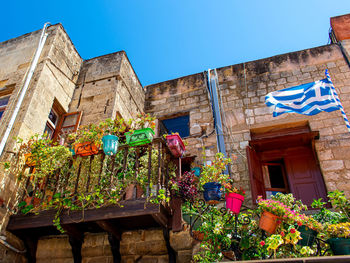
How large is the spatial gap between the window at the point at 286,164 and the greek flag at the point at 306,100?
824 mm

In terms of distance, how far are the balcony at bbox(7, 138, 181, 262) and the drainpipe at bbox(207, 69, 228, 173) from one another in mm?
1972

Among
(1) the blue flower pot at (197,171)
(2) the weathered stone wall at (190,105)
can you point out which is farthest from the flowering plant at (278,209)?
(2) the weathered stone wall at (190,105)

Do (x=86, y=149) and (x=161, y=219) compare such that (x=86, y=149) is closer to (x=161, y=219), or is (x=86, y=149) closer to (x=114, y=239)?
(x=114, y=239)

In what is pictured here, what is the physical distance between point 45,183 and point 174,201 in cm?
233

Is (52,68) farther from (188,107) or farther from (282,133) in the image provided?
(282,133)

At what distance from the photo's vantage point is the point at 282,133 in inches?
267

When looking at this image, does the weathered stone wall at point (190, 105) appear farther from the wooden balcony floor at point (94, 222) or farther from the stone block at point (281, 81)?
the wooden balcony floor at point (94, 222)

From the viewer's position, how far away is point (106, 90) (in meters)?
7.26

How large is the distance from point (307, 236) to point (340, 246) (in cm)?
45

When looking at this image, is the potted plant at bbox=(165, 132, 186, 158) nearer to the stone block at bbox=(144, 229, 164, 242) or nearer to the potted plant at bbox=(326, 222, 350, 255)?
the stone block at bbox=(144, 229, 164, 242)

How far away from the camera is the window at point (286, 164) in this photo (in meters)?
5.95

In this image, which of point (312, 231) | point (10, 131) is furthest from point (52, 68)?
point (312, 231)

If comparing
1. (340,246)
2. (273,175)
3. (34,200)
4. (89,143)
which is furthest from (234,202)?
(34,200)

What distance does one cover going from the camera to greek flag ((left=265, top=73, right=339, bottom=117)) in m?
5.46
